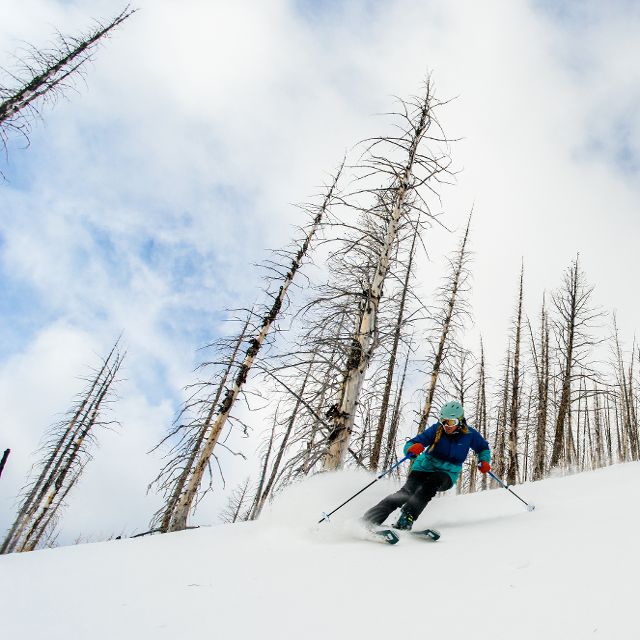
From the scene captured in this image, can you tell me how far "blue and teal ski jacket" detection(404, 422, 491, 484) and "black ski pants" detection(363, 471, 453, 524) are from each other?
0.09 meters

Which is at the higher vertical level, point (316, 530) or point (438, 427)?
point (438, 427)

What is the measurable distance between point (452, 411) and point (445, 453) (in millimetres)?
534

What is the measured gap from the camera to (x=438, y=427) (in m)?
5.11

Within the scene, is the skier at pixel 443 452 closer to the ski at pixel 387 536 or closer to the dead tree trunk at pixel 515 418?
the ski at pixel 387 536

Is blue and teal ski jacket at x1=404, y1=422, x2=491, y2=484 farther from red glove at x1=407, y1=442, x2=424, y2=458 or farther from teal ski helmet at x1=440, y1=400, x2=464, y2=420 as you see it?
teal ski helmet at x1=440, y1=400, x2=464, y2=420

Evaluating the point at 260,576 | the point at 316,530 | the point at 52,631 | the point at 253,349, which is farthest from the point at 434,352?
the point at 52,631

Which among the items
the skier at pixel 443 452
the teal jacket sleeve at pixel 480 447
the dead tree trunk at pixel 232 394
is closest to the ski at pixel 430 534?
→ the skier at pixel 443 452

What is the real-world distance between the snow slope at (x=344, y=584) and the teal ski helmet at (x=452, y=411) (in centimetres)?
121

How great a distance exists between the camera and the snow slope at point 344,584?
1.96 metres

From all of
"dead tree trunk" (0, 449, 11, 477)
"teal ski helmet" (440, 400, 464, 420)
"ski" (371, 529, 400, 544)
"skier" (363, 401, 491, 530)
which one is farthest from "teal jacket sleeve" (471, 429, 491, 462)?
"dead tree trunk" (0, 449, 11, 477)

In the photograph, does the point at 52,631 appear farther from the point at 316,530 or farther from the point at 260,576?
the point at 316,530

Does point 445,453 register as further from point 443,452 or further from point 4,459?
point 4,459

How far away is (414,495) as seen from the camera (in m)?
4.52

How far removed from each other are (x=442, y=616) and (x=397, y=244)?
21.2ft
